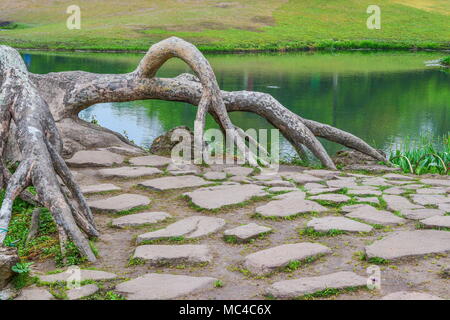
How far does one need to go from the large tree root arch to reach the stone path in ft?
2.18

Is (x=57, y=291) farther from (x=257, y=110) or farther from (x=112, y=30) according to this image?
(x=112, y=30)

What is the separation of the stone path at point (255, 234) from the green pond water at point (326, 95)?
22.2ft

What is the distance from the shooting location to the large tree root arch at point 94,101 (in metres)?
5.75

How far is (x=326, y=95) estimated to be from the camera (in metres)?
27.4

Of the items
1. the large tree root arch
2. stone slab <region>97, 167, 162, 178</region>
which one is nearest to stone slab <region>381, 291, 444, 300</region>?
the large tree root arch

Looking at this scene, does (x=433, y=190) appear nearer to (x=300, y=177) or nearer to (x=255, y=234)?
(x=300, y=177)

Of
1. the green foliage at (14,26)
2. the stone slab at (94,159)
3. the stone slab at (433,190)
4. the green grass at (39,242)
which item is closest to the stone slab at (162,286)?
the green grass at (39,242)

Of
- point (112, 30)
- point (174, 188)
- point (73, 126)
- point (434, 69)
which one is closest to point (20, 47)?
point (112, 30)

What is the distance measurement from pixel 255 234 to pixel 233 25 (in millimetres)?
65018

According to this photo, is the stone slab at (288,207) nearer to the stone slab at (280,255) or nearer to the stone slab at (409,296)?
the stone slab at (280,255)

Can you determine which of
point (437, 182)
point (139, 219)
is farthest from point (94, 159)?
point (437, 182)

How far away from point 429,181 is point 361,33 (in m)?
63.9

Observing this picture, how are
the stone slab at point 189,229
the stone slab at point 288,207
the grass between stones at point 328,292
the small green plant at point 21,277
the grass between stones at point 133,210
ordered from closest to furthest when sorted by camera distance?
1. the grass between stones at point 328,292
2. the small green plant at point 21,277
3. the stone slab at point 189,229
4. the stone slab at point 288,207
5. the grass between stones at point 133,210

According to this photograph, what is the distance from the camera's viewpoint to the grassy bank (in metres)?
56.6
